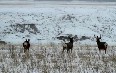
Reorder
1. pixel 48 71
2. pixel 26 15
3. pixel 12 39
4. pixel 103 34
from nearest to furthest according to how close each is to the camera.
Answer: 1. pixel 48 71
2. pixel 12 39
3. pixel 103 34
4. pixel 26 15

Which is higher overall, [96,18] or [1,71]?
[1,71]

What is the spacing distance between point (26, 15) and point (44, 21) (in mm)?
2887

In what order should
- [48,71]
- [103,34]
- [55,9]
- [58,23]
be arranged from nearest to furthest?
[48,71] → [103,34] → [58,23] → [55,9]

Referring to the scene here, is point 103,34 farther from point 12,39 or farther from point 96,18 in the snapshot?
point 12,39

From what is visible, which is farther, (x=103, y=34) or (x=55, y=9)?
(x=55, y=9)

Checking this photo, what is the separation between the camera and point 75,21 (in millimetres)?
35938

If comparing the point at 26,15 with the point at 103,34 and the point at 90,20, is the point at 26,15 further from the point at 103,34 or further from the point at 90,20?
the point at 103,34

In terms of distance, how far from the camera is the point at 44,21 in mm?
35531

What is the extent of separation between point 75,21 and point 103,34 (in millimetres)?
4430

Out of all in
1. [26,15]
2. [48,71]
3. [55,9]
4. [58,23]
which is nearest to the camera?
[48,71]

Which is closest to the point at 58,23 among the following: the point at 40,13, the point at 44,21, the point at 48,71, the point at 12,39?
the point at 44,21

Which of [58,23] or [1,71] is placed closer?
[1,71]

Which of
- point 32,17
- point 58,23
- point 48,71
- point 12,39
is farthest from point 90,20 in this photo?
point 48,71

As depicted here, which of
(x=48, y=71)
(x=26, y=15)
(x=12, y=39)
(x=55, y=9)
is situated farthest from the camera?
(x=55, y=9)
